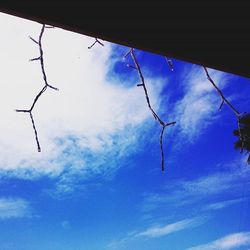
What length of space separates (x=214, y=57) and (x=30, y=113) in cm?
69

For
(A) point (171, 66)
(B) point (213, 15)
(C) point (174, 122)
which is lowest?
(C) point (174, 122)

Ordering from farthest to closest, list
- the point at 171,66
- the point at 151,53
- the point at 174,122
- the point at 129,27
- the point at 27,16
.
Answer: the point at 171,66, the point at 174,122, the point at 151,53, the point at 129,27, the point at 27,16

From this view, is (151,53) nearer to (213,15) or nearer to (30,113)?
(213,15)

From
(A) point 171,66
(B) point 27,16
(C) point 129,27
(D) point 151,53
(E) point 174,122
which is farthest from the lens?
(A) point 171,66

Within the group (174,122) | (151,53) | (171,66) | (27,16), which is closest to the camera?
(27,16)

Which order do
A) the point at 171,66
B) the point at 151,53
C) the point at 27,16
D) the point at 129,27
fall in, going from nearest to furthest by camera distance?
the point at 27,16
the point at 129,27
the point at 151,53
the point at 171,66

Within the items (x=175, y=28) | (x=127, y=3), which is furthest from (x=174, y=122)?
(x=127, y=3)

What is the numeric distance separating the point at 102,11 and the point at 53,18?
0.46 ft

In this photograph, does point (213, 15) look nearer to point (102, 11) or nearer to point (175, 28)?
point (175, 28)

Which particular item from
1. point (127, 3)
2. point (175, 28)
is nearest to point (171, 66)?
point (175, 28)

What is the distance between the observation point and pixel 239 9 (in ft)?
3.28

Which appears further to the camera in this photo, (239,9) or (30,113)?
(30,113)

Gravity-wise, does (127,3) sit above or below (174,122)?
above

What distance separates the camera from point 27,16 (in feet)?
2.88
